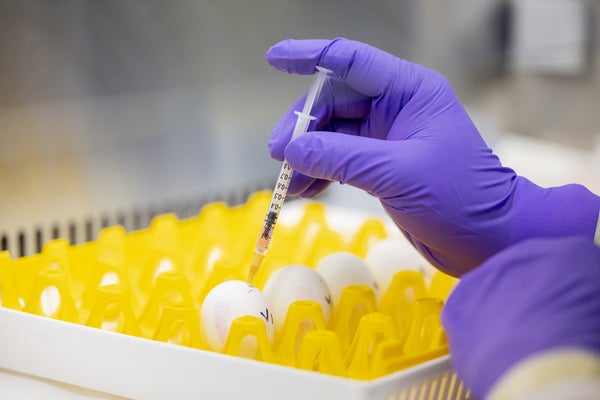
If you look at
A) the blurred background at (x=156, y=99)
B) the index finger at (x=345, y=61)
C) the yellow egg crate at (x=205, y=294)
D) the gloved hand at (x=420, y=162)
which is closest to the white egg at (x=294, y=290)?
the yellow egg crate at (x=205, y=294)

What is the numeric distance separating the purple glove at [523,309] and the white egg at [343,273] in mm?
328

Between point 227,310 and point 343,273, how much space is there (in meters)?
0.22

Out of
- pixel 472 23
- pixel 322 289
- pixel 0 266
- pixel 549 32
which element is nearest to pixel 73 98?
pixel 0 266

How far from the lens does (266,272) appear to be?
1.31 meters

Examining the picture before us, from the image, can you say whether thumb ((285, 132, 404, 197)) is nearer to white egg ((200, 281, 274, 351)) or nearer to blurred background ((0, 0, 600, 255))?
white egg ((200, 281, 274, 351))

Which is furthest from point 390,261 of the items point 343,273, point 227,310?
point 227,310

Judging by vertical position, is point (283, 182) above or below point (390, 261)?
above

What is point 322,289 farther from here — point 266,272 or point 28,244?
point 28,244

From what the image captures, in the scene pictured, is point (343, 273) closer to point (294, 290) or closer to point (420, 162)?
point (294, 290)

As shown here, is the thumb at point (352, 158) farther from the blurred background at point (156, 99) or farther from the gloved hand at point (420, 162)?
the blurred background at point (156, 99)

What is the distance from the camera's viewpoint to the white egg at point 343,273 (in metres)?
1.21

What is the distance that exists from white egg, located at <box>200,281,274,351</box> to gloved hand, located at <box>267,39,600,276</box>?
172mm

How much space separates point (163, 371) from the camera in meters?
0.97

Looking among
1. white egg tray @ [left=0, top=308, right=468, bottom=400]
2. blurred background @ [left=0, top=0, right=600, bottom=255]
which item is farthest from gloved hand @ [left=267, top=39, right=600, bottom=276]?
blurred background @ [left=0, top=0, right=600, bottom=255]
